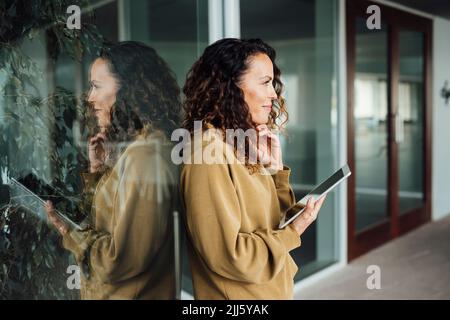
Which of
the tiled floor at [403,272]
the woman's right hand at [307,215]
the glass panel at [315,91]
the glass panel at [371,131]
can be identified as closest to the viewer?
the woman's right hand at [307,215]

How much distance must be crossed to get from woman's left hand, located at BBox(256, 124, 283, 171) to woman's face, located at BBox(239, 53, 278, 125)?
0.03 meters

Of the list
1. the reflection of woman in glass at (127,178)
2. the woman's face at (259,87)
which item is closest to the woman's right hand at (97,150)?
the reflection of woman in glass at (127,178)

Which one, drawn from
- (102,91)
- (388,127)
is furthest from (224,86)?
(388,127)

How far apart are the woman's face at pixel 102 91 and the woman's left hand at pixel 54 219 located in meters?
0.27

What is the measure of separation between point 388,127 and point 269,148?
2.80 metres

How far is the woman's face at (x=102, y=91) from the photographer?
160 cm

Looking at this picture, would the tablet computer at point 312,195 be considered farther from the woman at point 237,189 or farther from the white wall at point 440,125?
the white wall at point 440,125

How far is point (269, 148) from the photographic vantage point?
5.28 ft

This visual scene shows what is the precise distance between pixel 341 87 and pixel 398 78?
1.04m

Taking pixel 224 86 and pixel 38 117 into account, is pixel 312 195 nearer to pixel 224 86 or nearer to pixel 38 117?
pixel 224 86

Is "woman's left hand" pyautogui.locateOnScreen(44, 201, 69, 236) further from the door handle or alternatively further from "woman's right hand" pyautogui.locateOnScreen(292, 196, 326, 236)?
the door handle

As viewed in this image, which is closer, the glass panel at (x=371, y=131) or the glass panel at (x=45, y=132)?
the glass panel at (x=45, y=132)

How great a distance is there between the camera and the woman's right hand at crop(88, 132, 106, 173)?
63.7 inches

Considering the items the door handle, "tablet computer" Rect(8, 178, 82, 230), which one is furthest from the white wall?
"tablet computer" Rect(8, 178, 82, 230)
